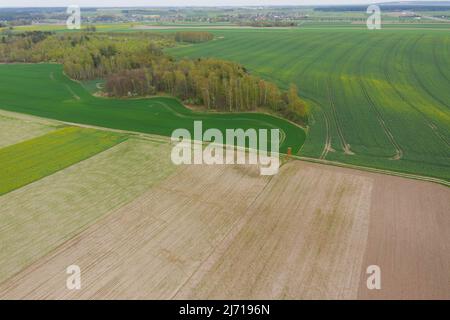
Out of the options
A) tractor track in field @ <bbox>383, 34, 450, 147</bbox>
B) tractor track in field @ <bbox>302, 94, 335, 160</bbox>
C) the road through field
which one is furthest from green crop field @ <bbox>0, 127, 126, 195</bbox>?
tractor track in field @ <bbox>383, 34, 450, 147</bbox>

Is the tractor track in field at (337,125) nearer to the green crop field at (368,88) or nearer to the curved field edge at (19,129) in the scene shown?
the green crop field at (368,88)

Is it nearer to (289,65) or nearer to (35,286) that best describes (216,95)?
(289,65)

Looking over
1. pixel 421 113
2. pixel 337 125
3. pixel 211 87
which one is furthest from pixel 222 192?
pixel 421 113

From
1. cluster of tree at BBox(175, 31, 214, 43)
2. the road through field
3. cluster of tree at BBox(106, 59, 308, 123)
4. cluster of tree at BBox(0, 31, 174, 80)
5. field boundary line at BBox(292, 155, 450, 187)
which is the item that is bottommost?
the road through field

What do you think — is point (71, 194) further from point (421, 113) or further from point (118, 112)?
point (421, 113)

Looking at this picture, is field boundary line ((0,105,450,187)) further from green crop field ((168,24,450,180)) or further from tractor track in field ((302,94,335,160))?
tractor track in field ((302,94,335,160))

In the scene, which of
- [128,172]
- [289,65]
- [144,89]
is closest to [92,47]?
[144,89]
